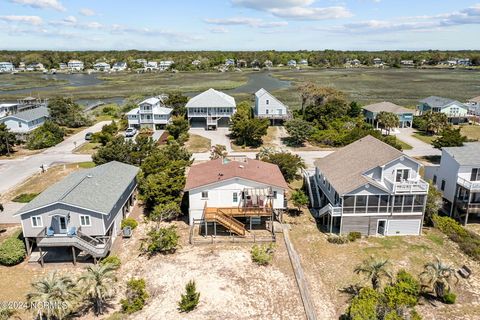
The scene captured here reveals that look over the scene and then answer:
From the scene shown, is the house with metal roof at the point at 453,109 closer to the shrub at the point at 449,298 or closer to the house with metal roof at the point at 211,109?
the house with metal roof at the point at 211,109

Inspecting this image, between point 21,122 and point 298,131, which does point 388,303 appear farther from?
point 21,122

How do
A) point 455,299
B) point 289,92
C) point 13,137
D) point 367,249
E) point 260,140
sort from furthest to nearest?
point 289,92
point 260,140
point 13,137
point 367,249
point 455,299

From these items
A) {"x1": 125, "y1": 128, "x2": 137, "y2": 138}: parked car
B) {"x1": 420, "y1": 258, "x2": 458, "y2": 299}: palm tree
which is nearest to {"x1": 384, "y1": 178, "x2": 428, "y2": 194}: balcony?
{"x1": 420, "y1": 258, "x2": 458, "y2": 299}: palm tree

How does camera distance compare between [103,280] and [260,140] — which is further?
[260,140]

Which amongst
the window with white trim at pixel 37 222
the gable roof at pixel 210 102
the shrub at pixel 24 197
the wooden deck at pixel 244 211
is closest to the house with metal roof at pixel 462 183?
the wooden deck at pixel 244 211

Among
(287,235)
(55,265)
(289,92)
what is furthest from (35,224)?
(289,92)

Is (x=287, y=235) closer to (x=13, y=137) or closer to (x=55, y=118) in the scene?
(x=13, y=137)
